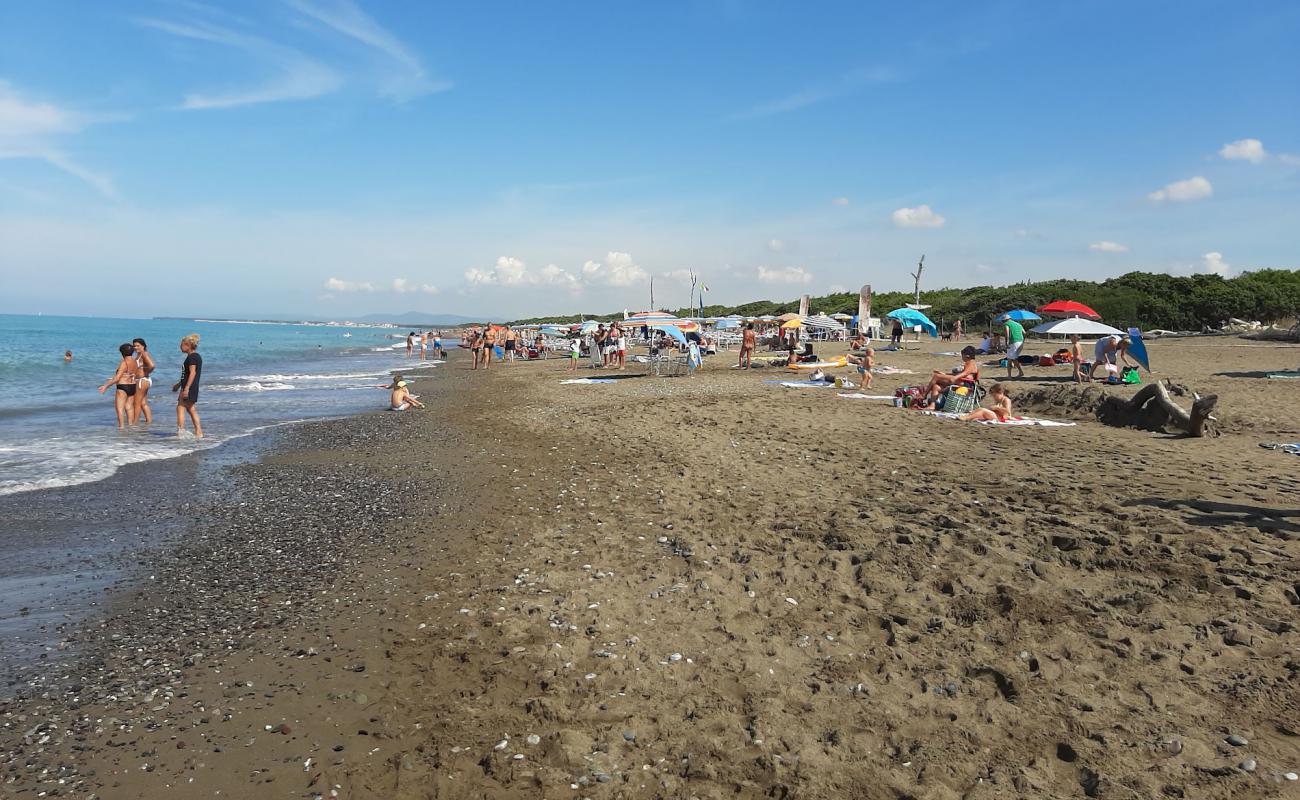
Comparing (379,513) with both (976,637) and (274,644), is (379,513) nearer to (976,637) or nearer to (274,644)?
(274,644)

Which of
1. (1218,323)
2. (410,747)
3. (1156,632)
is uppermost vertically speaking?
(1218,323)

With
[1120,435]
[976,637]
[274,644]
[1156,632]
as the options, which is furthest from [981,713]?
[1120,435]

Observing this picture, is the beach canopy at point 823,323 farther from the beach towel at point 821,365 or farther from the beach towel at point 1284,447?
the beach towel at point 1284,447

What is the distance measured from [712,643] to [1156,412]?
1014 centimetres

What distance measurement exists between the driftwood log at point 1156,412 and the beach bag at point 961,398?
2.06 meters

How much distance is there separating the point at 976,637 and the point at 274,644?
14.7ft

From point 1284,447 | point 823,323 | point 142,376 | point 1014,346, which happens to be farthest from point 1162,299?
point 142,376

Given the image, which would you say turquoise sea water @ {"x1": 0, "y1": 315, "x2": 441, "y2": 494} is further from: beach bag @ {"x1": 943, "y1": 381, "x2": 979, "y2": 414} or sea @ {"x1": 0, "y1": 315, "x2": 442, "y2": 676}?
beach bag @ {"x1": 943, "y1": 381, "x2": 979, "y2": 414}

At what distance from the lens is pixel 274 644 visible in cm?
433

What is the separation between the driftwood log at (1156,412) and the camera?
32.2 feet

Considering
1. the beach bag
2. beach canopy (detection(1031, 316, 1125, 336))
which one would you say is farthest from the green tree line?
the beach bag

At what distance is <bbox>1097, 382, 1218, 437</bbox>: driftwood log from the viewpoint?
9820 mm

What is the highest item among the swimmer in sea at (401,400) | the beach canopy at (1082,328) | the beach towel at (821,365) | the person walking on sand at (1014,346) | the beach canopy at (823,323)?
the beach canopy at (823,323)

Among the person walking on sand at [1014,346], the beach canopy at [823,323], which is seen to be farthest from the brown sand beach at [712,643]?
the beach canopy at [823,323]
